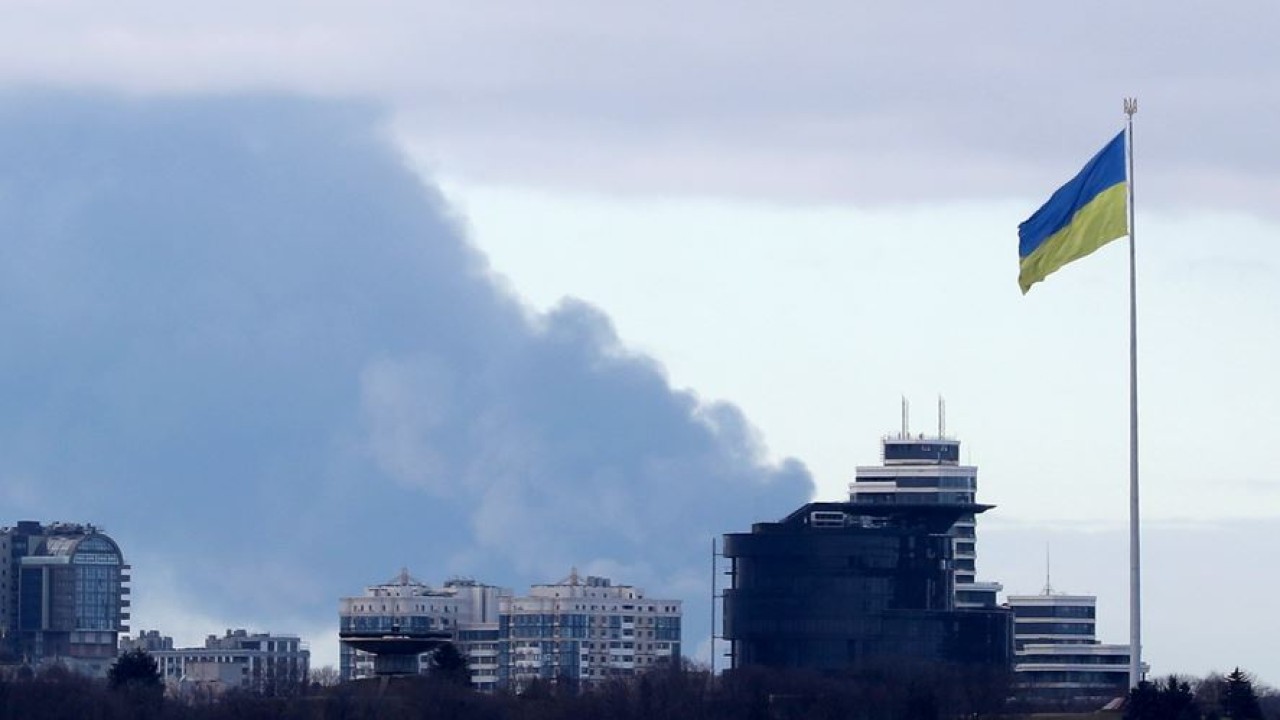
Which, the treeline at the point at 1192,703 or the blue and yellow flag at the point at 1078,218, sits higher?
the blue and yellow flag at the point at 1078,218

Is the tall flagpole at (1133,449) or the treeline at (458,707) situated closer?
the tall flagpole at (1133,449)

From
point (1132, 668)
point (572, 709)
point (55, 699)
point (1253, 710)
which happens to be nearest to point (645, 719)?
point (572, 709)

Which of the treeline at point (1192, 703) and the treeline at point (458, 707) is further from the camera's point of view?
the treeline at point (458, 707)

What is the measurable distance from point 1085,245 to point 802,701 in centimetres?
12919

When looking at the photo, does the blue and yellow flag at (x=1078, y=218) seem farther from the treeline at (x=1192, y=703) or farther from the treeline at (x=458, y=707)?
the treeline at (x=458, y=707)

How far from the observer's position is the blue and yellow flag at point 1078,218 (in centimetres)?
7188

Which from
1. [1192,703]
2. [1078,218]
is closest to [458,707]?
[1192,703]

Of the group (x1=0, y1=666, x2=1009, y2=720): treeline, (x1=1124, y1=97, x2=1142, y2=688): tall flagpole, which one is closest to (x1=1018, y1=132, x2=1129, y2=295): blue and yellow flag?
(x1=1124, y1=97, x2=1142, y2=688): tall flagpole

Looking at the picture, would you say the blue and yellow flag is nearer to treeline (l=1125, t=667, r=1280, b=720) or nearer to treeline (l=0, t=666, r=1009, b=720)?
treeline (l=1125, t=667, r=1280, b=720)

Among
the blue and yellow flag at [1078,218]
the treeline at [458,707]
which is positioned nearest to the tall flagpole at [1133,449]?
the blue and yellow flag at [1078,218]

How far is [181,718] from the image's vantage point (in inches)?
7328

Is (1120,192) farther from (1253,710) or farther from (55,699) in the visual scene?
(55,699)

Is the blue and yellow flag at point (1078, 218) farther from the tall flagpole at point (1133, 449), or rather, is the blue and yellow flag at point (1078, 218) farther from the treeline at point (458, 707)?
the treeline at point (458, 707)

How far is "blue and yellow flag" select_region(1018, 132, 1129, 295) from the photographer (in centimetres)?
7188
